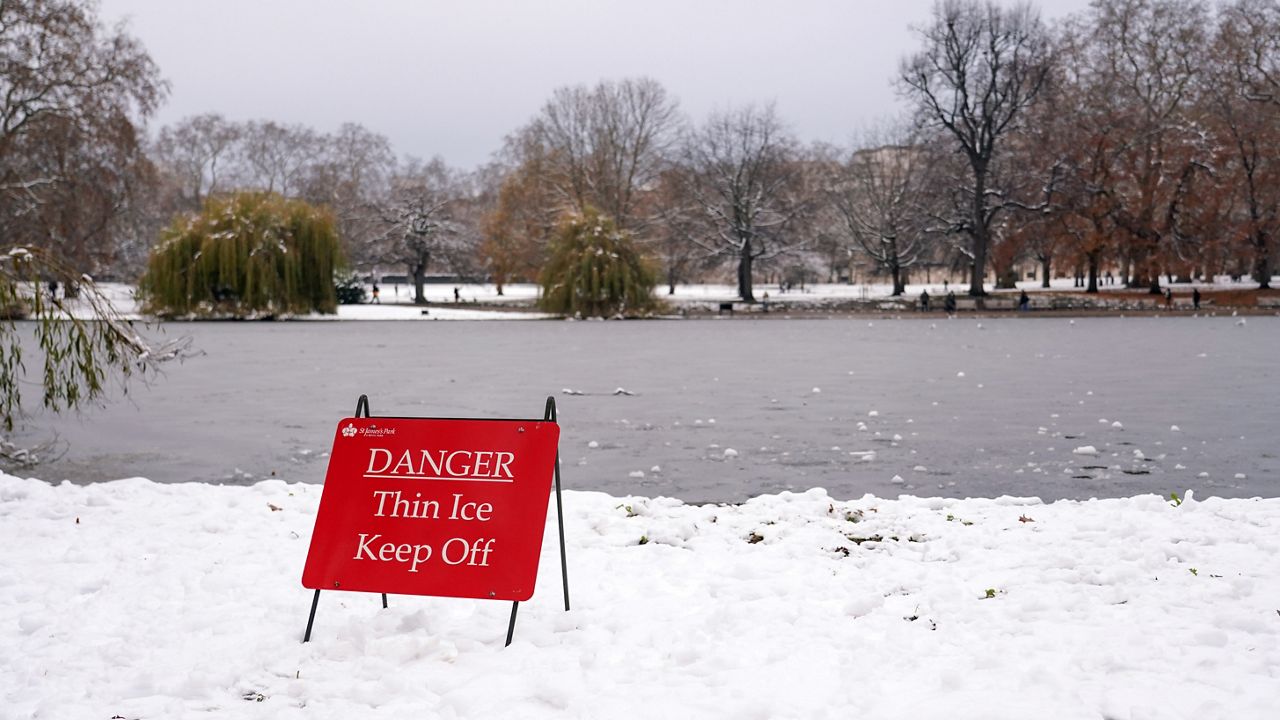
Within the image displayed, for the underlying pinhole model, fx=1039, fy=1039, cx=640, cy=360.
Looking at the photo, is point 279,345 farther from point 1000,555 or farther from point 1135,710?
point 1135,710

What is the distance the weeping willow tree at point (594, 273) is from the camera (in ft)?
147

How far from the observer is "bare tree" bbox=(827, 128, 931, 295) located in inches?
2486

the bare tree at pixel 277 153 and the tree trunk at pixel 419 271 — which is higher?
the bare tree at pixel 277 153

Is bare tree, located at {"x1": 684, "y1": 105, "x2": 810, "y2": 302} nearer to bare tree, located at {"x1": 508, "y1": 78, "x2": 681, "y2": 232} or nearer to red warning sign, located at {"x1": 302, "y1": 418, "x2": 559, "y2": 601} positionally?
bare tree, located at {"x1": 508, "y1": 78, "x2": 681, "y2": 232}

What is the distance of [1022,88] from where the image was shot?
54562 mm

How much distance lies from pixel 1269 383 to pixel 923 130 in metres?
41.6

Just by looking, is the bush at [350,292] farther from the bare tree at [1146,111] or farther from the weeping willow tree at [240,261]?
the bare tree at [1146,111]

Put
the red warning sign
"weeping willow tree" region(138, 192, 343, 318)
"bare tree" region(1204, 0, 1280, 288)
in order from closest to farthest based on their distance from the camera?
the red warning sign
"weeping willow tree" region(138, 192, 343, 318)
"bare tree" region(1204, 0, 1280, 288)

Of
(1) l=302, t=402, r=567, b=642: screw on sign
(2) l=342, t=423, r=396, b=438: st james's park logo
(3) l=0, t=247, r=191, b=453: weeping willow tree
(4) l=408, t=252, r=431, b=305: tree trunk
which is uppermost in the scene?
(4) l=408, t=252, r=431, b=305: tree trunk

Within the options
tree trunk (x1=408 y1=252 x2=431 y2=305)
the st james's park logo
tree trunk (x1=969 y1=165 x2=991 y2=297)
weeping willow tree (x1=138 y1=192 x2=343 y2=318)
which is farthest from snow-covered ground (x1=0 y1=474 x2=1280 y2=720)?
tree trunk (x1=408 y1=252 x2=431 y2=305)

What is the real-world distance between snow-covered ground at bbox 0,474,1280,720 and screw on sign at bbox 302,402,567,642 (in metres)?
0.29

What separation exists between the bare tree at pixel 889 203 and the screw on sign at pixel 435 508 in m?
56.7

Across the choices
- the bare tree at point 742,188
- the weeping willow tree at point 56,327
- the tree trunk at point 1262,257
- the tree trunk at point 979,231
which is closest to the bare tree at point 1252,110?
the tree trunk at point 1262,257

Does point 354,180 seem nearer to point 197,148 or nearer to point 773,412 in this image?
point 197,148
